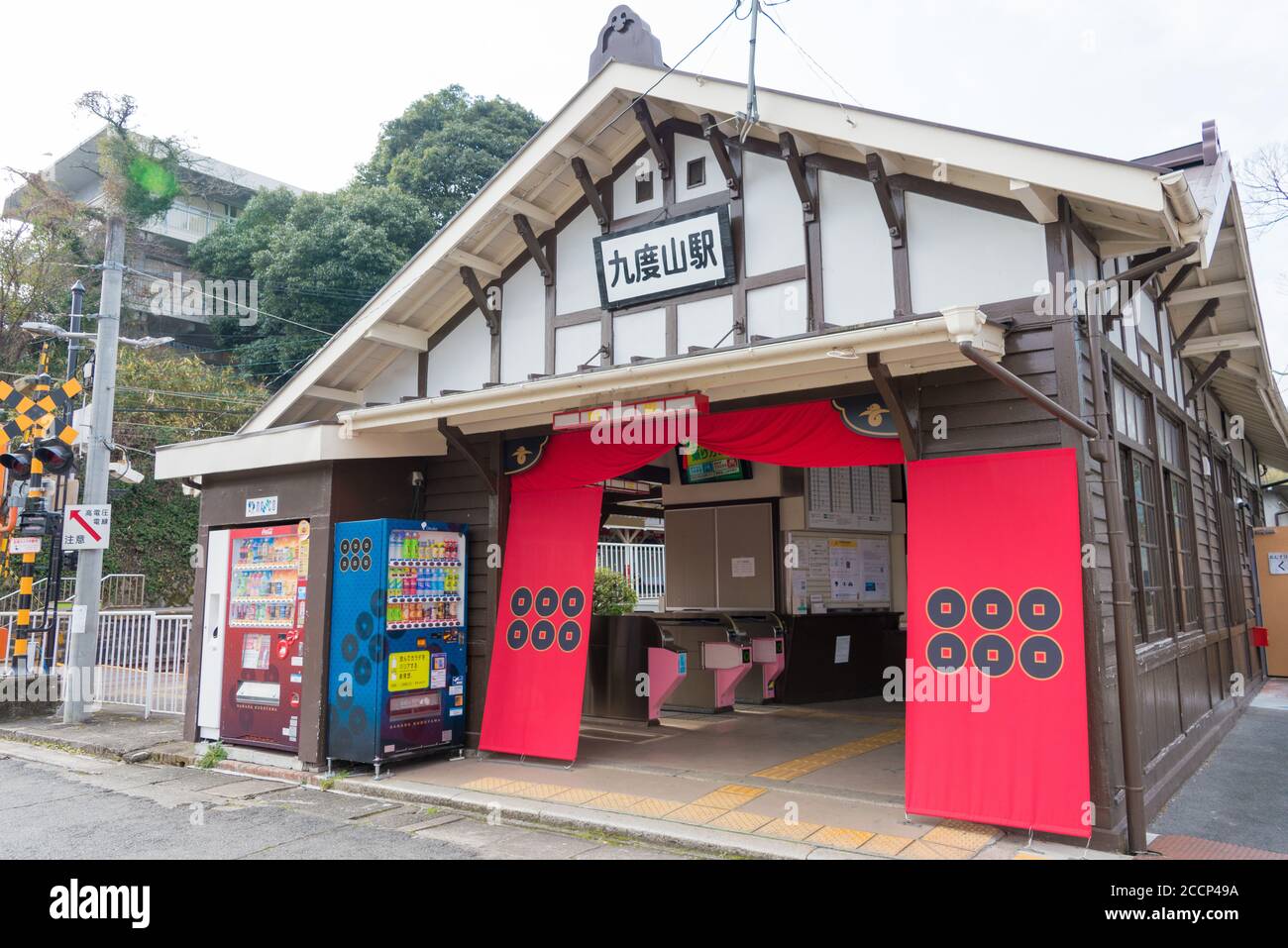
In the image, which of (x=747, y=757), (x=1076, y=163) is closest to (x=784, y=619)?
(x=747, y=757)

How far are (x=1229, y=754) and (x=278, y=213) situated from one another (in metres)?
29.6

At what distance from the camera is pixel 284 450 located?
26.6ft

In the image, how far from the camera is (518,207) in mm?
7664

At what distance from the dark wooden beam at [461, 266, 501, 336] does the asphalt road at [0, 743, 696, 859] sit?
4.32 m

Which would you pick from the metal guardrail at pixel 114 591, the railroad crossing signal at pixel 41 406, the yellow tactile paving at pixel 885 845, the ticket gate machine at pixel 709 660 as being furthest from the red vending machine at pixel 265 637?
the metal guardrail at pixel 114 591

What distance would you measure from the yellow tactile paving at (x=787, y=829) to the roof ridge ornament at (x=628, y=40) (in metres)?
6.15

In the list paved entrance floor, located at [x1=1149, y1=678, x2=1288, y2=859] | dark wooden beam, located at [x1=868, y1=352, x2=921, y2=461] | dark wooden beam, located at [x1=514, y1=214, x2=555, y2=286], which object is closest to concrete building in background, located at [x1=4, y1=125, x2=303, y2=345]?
dark wooden beam, located at [x1=514, y1=214, x2=555, y2=286]

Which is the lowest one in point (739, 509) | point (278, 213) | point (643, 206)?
point (739, 509)

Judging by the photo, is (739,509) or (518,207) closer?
(518,207)

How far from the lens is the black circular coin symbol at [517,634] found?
7.77 meters

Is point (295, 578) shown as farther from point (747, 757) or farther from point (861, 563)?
point (861, 563)

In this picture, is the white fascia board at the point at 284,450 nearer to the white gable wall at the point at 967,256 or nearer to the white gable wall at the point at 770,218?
the white gable wall at the point at 770,218
